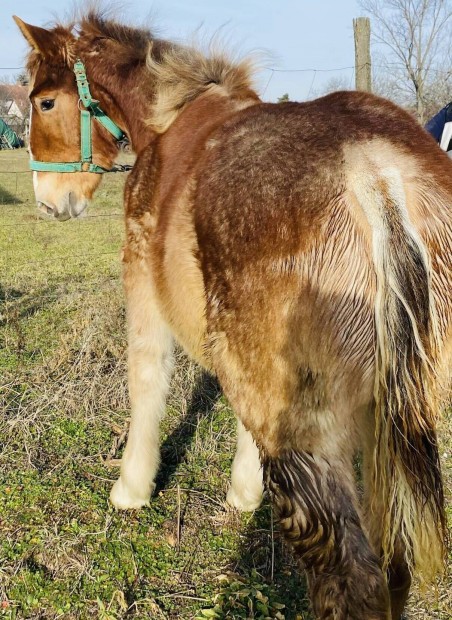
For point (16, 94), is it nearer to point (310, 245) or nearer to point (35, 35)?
point (35, 35)

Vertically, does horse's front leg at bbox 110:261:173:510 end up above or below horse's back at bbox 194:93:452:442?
below

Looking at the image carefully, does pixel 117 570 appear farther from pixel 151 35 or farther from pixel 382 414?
pixel 151 35

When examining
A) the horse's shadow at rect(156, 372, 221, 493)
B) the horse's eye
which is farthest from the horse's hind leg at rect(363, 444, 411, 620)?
the horse's eye

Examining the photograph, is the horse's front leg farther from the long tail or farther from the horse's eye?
the long tail

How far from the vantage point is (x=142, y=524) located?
3016 mm

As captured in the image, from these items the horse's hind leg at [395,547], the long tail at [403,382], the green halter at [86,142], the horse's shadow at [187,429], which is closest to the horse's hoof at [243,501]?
the horse's shadow at [187,429]

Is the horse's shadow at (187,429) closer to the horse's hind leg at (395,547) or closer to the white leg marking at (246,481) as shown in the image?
the white leg marking at (246,481)

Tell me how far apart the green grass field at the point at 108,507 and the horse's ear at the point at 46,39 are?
7.30ft

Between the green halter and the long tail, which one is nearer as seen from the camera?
the long tail

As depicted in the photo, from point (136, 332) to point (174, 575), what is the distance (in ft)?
4.31

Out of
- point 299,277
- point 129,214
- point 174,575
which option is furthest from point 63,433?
point 299,277

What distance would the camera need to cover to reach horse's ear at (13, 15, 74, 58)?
3189mm

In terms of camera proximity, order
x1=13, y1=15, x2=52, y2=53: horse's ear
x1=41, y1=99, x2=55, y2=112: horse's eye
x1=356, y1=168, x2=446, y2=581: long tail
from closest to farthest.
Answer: x1=356, y1=168, x2=446, y2=581: long tail < x1=13, y1=15, x2=52, y2=53: horse's ear < x1=41, y1=99, x2=55, y2=112: horse's eye

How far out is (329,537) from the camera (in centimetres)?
168
